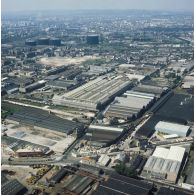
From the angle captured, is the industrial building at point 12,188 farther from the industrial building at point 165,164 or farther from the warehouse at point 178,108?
the warehouse at point 178,108

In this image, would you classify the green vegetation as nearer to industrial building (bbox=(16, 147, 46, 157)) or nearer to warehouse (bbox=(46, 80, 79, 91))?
industrial building (bbox=(16, 147, 46, 157))

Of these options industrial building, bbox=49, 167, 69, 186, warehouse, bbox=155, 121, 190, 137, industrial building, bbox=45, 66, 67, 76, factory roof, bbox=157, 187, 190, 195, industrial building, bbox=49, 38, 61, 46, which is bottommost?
factory roof, bbox=157, 187, 190, 195

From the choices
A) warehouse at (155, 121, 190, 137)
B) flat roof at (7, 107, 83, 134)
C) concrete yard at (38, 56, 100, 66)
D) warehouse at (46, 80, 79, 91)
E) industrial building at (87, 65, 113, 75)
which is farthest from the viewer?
concrete yard at (38, 56, 100, 66)

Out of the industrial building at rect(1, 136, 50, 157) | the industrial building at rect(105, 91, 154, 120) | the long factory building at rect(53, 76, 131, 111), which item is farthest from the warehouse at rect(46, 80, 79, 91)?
the industrial building at rect(1, 136, 50, 157)

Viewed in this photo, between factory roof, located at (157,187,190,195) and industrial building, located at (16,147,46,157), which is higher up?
industrial building, located at (16,147,46,157)

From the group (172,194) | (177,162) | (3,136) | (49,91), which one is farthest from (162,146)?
(49,91)

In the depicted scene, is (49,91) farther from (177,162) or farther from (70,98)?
(177,162)
